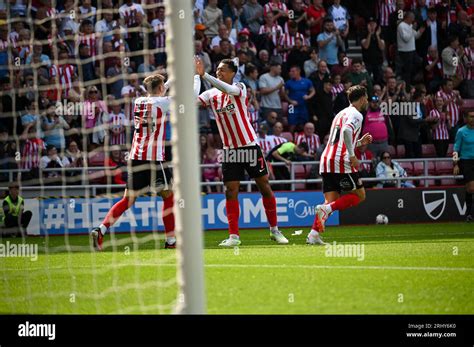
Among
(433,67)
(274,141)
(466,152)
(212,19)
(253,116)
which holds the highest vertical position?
(212,19)

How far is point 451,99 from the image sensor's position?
22.3 meters

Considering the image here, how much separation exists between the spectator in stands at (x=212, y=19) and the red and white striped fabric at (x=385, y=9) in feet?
14.9

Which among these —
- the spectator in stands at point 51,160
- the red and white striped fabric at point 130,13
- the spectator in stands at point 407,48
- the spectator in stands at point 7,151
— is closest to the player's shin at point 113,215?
the spectator in stands at point 51,160

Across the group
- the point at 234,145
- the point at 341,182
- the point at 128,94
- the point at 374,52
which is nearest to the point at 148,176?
the point at 234,145

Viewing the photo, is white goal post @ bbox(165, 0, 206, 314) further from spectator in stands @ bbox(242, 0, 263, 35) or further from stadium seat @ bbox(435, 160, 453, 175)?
stadium seat @ bbox(435, 160, 453, 175)

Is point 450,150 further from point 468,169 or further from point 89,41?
point 89,41

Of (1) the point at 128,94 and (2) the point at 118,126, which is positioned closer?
(2) the point at 118,126

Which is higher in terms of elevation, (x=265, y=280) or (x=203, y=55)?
(x=203, y=55)

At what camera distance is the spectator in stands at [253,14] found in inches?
864

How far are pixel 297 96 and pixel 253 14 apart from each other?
2.35 meters

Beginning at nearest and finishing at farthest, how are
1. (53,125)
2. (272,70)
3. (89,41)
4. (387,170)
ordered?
(53,125)
(89,41)
(387,170)
(272,70)

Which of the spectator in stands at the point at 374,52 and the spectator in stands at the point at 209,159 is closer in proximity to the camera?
the spectator in stands at the point at 209,159

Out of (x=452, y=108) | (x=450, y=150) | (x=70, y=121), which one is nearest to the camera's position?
(x=70, y=121)

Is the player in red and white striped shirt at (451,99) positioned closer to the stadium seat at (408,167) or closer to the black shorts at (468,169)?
the stadium seat at (408,167)
